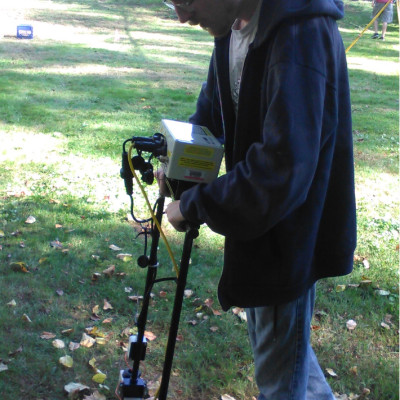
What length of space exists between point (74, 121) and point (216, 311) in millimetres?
4772

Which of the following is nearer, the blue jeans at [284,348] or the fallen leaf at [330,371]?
the blue jeans at [284,348]

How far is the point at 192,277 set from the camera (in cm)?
405

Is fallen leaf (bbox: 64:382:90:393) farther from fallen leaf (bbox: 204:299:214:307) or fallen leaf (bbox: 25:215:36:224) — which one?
fallen leaf (bbox: 25:215:36:224)

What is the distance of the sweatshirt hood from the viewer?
147cm

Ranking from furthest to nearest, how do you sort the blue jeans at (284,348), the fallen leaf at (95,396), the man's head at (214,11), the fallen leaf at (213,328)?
the fallen leaf at (213,328), the fallen leaf at (95,396), the blue jeans at (284,348), the man's head at (214,11)

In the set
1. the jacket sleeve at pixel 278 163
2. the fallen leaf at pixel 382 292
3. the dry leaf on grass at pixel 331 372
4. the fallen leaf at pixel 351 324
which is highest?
the jacket sleeve at pixel 278 163

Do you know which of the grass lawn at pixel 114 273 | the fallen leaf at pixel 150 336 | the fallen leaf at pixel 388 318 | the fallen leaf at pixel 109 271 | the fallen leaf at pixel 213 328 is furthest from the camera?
the fallen leaf at pixel 109 271

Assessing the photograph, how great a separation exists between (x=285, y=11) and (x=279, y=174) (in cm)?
46

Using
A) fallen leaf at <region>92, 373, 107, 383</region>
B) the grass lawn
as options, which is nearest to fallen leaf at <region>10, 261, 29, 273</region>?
the grass lawn

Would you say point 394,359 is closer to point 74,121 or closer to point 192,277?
point 192,277

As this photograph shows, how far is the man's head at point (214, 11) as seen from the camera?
164cm

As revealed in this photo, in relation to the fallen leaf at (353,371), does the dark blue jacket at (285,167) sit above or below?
above

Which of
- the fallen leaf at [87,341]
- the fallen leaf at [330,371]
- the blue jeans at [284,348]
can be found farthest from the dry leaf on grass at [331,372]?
the fallen leaf at [87,341]

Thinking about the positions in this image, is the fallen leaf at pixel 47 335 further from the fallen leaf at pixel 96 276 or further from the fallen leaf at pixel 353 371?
the fallen leaf at pixel 353 371
